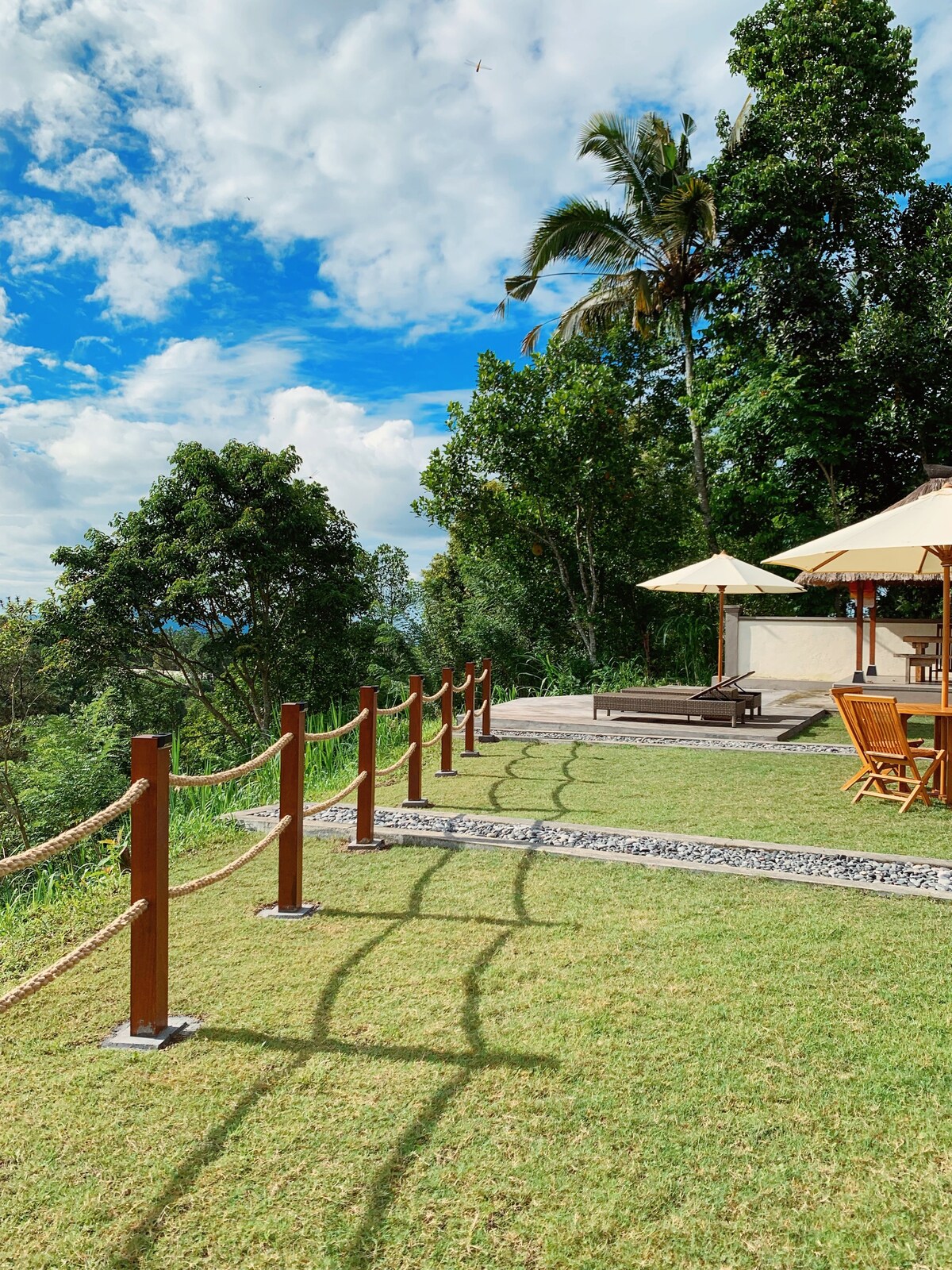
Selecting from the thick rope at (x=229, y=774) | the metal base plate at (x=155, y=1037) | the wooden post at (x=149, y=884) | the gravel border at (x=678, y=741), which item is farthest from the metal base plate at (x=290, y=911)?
the gravel border at (x=678, y=741)

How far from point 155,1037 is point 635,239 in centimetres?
1962

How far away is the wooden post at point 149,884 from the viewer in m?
3.10

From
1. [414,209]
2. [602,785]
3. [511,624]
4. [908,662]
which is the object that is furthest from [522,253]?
[602,785]

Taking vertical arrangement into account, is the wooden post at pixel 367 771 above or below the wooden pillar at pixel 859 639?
below

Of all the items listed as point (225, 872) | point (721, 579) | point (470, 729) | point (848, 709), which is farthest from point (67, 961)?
point (721, 579)

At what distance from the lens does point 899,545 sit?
6602mm

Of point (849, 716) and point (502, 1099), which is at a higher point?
point (849, 716)

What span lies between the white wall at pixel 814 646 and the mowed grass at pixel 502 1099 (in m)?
13.2

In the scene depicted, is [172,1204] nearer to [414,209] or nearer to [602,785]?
[602,785]

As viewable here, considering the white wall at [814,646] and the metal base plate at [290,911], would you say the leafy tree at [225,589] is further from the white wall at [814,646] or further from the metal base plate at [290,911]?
the metal base plate at [290,911]

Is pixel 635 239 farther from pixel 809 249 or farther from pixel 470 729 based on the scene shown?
pixel 470 729

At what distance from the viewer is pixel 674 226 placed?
1844cm

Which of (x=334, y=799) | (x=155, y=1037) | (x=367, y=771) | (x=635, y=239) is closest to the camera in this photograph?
(x=155, y=1037)

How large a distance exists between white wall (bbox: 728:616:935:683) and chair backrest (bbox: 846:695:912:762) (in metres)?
10.0
